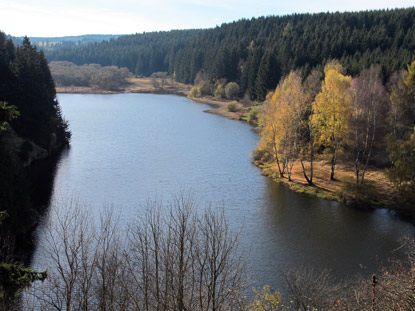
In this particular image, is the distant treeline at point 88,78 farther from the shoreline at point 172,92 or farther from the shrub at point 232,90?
the shrub at point 232,90

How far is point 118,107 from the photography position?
3413 inches

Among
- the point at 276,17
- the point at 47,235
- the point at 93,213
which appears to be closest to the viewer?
the point at 47,235

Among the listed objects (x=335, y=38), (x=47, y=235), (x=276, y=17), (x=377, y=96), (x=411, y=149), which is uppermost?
(x=276, y=17)

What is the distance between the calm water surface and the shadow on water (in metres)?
0.55

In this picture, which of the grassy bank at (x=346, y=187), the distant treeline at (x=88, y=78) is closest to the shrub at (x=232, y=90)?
the distant treeline at (x=88, y=78)

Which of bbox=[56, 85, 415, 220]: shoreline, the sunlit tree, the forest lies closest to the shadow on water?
bbox=[56, 85, 415, 220]: shoreline

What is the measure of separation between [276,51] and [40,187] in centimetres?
6836

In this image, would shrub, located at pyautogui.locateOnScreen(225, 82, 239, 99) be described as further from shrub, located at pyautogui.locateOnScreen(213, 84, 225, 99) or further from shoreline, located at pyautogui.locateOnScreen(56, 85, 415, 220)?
shoreline, located at pyautogui.locateOnScreen(56, 85, 415, 220)

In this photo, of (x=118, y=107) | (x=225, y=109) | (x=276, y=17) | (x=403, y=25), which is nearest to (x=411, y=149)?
(x=225, y=109)

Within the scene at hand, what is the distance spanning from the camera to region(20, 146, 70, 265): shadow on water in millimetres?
24750

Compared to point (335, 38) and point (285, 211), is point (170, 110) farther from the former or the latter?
point (285, 211)

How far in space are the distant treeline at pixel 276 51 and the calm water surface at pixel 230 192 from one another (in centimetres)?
2404

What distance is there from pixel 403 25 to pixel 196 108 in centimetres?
5542

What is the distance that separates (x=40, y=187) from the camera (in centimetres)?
3550
